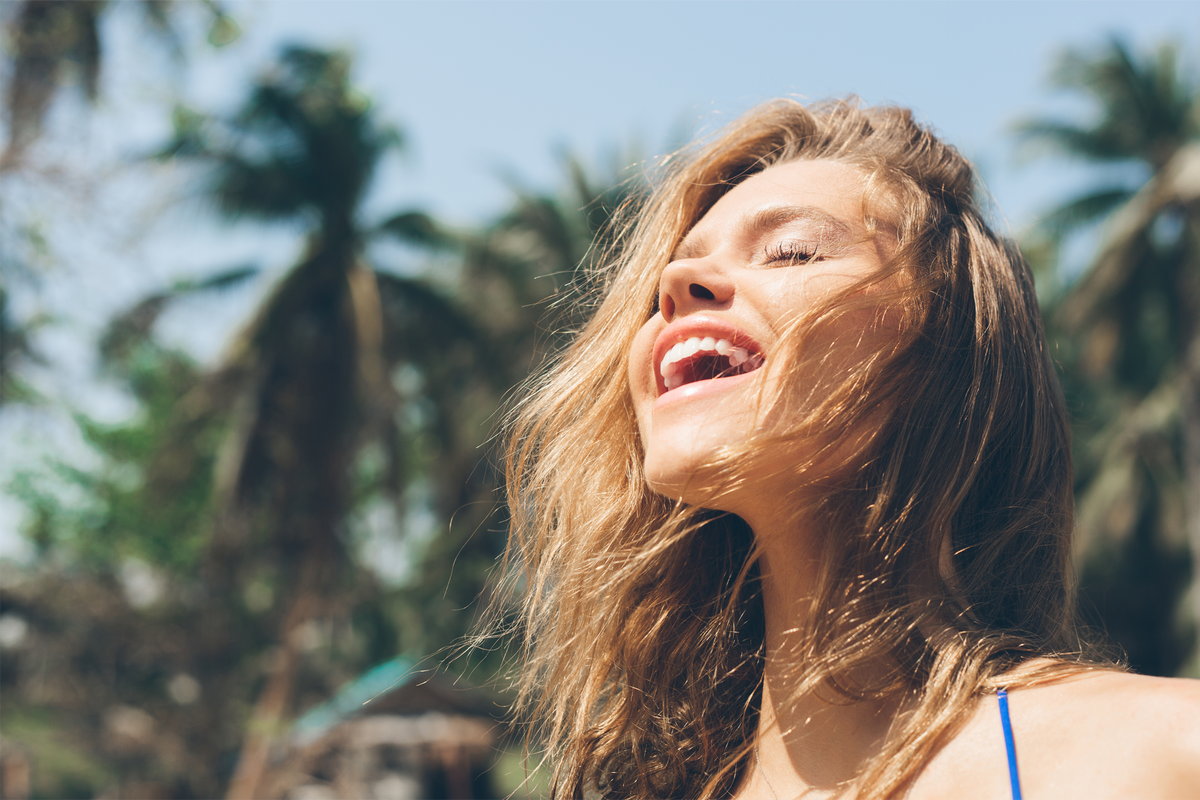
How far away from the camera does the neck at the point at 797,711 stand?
3.76 feet

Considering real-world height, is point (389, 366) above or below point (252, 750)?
above

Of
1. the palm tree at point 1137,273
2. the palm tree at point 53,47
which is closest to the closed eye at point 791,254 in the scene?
the palm tree at point 53,47

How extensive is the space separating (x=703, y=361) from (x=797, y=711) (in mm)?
494

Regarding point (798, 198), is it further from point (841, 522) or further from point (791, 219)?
point (841, 522)

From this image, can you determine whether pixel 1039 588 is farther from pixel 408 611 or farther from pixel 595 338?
pixel 408 611

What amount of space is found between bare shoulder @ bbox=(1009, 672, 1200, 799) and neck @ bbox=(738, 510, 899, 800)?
0.20 m

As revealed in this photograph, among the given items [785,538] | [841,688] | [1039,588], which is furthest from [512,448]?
[1039,588]

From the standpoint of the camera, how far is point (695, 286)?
132 cm

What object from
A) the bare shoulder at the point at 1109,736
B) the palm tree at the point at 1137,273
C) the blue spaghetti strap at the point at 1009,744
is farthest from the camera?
the palm tree at the point at 1137,273

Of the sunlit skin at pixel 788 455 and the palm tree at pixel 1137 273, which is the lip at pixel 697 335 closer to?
the sunlit skin at pixel 788 455

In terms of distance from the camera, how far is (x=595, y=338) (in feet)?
5.48

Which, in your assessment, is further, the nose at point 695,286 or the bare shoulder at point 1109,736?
the nose at point 695,286

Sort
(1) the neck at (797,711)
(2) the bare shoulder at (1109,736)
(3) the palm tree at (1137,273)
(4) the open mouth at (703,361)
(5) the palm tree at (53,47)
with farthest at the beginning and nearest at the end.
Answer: (3) the palm tree at (1137,273)
(5) the palm tree at (53,47)
(4) the open mouth at (703,361)
(1) the neck at (797,711)
(2) the bare shoulder at (1109,736)

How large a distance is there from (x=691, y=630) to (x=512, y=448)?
452 millimetres
